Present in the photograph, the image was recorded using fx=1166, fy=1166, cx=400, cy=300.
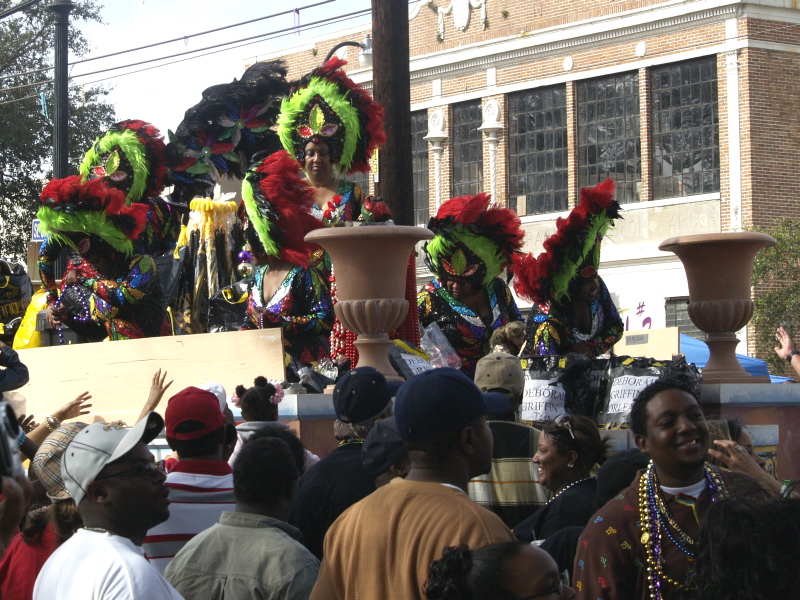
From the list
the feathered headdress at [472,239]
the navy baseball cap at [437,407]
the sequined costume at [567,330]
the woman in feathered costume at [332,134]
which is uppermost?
the woman in feathered costume at [332,134]

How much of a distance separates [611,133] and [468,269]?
18864 mm

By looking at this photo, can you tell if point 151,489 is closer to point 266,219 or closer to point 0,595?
point 0,595

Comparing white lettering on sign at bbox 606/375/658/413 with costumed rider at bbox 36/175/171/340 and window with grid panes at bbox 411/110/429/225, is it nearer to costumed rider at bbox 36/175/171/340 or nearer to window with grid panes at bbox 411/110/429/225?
costumed rider at bbox 36/175/171/340

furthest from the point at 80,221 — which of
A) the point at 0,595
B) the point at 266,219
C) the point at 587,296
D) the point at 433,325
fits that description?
the point at 0,595

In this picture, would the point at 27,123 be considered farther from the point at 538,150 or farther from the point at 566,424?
the point at 566,424

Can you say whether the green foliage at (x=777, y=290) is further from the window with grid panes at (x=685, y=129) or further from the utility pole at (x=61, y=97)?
the utility pole at (x=61, y=97)

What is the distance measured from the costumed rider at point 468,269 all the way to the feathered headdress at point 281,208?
0.94 m

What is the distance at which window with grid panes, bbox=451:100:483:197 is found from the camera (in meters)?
29.5

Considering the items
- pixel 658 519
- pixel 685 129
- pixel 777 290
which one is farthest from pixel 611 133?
pixel 658 519

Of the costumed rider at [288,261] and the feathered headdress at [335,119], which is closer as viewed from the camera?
the costumed rider at [288,261]

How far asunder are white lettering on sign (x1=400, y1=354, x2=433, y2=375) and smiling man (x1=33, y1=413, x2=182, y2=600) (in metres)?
3.99

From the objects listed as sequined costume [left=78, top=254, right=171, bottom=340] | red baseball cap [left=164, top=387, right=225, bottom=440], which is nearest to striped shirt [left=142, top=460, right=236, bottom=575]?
red baseball cap [left=164, top=387, right=225, bottom=440]

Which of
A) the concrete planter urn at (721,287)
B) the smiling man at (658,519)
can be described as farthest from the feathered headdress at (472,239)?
the smiling man at (658,519)

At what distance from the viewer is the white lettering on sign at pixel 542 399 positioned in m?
7.36
